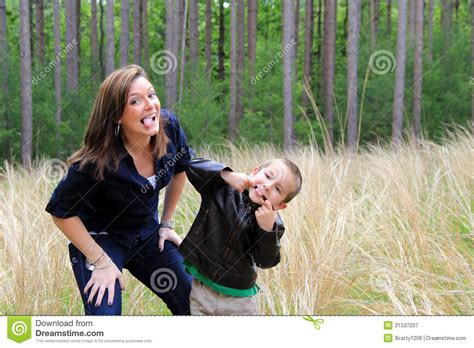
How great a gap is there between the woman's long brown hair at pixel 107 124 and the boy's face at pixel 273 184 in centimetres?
49

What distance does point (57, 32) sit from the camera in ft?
40.4

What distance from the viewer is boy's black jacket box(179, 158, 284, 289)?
191 cm

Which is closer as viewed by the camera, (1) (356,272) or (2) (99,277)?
(2) (99,277)

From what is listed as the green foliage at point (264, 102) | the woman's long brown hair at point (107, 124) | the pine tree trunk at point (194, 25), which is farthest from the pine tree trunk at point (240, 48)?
the woman's long brown hair at point (107, 124)

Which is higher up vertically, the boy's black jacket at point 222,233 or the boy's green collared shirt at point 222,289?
the boy's black jacket at point 222,233

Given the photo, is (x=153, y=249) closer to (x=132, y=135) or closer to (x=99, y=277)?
(x=99, y=277)

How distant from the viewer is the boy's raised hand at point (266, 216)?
1743 mm

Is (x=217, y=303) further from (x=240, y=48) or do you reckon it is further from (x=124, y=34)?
(x=240, y=48)

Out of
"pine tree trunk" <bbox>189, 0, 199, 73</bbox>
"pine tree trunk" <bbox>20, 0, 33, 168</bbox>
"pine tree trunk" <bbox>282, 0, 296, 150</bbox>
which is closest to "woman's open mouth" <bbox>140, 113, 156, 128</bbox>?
"pine tree trunk" <bbox>20, 0, 33, 168</bbox>

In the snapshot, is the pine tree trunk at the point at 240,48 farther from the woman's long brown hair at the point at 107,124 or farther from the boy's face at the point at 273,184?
the boy's face at the point at 273,184

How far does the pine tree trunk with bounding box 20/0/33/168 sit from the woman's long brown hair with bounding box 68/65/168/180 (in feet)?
25.0

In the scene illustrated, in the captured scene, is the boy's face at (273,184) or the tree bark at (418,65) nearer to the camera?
the boy's face at (273,184)

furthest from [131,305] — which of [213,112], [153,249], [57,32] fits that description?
[57,32]
